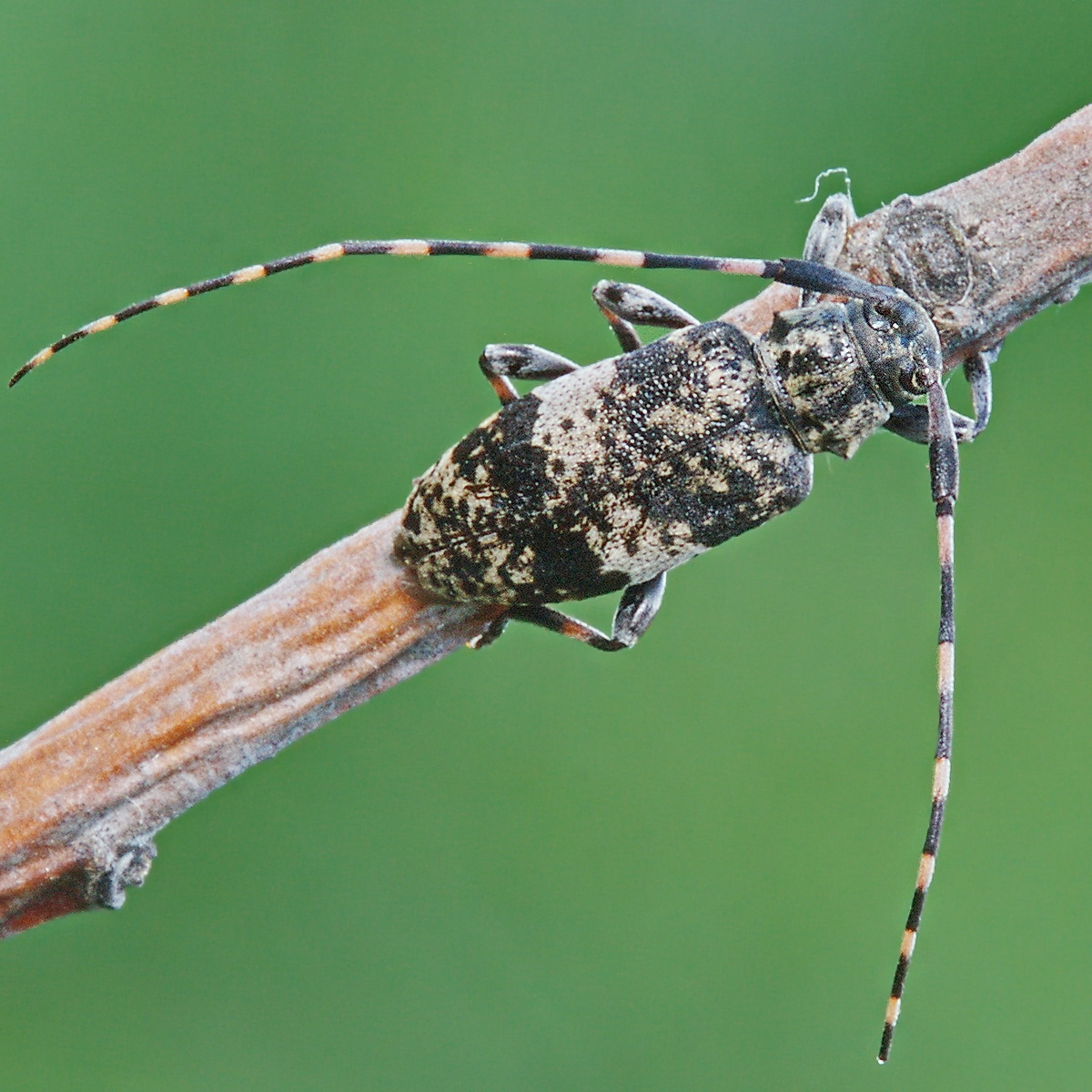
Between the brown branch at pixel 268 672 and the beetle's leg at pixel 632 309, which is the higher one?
the beetle's leg at pixel 632 309

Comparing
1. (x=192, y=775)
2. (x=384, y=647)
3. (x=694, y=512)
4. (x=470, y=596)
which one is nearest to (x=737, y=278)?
(x=694, y=512)

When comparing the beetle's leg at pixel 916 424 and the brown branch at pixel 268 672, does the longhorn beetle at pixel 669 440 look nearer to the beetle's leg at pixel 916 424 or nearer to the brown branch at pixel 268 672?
the beetle's leg at pixel 916 424

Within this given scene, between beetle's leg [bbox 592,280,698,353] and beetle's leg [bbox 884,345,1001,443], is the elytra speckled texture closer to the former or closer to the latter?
beetle's leg [bbox 884,345,1001,443]

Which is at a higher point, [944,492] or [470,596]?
[470,596]

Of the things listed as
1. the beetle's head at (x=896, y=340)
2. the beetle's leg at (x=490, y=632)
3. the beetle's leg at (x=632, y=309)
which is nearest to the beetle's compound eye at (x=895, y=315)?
the beetle's head at (x=896, y=340)

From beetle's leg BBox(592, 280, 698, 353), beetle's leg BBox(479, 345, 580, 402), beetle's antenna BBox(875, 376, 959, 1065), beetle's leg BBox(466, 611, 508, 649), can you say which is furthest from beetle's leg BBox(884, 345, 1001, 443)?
beetle's leg BBox(466, 611, 508, 649)

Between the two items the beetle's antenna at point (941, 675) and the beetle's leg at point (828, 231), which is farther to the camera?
the beetle's leg at point (828, 231)

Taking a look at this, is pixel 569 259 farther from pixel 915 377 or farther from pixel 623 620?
pixel 623 620

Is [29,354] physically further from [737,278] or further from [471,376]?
[737,278]
